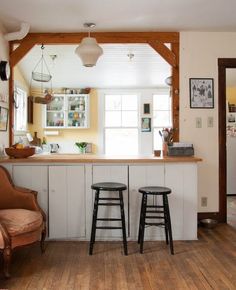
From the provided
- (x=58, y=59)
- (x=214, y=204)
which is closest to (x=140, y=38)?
(x=58, y=59)

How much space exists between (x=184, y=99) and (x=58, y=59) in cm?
243

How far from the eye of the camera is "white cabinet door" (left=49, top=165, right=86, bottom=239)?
3.47 metres

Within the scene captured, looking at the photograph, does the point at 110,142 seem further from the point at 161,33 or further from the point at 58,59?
the point at 161,33

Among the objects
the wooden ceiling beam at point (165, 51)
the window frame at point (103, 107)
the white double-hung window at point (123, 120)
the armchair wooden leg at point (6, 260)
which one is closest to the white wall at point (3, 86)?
the armchair wooden leg at point (6, 260)

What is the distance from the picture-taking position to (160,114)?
663 cm

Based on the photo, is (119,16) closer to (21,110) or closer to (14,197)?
(14,197)

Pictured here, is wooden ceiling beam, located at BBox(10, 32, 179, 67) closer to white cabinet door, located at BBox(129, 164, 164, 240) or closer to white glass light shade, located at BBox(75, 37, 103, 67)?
white glass light shade, located at BBox(75, 37, 103, 67)

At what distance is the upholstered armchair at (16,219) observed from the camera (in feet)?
8.46

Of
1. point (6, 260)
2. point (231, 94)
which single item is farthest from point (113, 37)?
point (231, 94)

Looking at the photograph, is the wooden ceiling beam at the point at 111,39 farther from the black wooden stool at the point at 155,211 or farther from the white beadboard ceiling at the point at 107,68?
the black wooden stool at the point at 155,211

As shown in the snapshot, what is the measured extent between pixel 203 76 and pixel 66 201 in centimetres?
231

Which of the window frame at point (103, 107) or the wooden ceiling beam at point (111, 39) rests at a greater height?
the wooden ceiling beam at point (111, 39)

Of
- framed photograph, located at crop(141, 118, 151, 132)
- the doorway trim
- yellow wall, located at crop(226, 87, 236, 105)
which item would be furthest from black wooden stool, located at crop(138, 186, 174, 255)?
yellow wall, located at crop(226, 87, 236, 105)

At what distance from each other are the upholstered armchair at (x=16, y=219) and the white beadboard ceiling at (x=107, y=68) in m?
2.61
